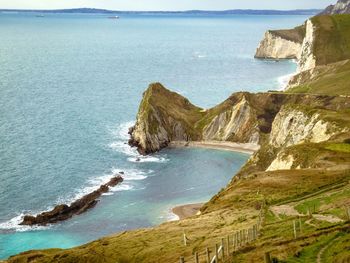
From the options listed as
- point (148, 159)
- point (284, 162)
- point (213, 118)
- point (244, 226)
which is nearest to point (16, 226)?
point (284, 162)

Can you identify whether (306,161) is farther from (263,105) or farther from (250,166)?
(263,105)

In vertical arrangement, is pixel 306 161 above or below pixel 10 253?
above

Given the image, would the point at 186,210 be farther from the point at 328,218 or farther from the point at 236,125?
the point at 236,125

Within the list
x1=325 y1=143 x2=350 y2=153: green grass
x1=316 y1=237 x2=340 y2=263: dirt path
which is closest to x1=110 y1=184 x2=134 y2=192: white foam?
x1=325 y1=143 x2=350 y2=153: green grass

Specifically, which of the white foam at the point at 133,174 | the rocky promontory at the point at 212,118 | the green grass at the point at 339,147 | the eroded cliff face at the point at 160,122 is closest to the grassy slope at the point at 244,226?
the green grass at the point at 339,147

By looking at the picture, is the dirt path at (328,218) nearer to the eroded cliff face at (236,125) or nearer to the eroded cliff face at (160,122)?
the eroded cliff face at (160,122)

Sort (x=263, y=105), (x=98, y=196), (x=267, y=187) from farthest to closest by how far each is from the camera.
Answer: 1. (x=263, y=105)
2. (x=98, y=196)
3. (x=267, y=187)

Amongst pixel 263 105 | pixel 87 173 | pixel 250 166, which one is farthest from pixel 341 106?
pixel 87 173

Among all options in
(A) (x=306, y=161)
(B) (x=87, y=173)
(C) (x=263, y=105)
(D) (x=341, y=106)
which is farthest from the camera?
(C) (x=263, y=105)
